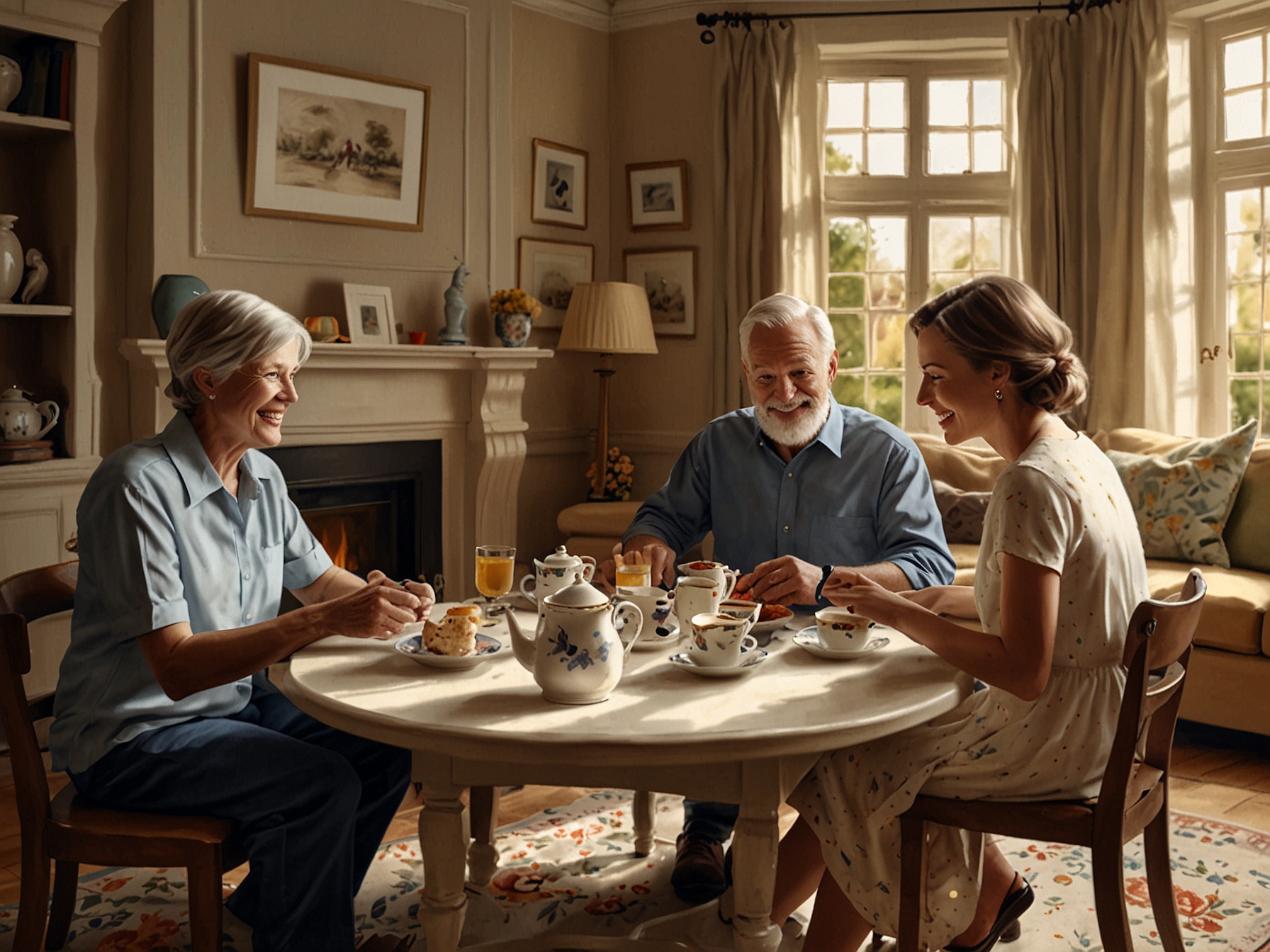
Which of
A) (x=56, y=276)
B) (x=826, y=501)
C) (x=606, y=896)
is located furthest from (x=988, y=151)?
(x=606, y=896)

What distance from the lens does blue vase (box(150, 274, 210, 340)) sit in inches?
141

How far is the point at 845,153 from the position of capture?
5277 mm

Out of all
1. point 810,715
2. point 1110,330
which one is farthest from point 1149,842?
point 1110,330

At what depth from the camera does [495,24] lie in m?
4.74

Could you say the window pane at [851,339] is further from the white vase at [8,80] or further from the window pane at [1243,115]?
the white vase at [8,80]

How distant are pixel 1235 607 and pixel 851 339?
7.62 feet

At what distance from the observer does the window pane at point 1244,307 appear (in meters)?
4.62

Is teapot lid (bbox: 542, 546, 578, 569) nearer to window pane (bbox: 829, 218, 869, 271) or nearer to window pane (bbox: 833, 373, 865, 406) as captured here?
window pane (bbox: 833, 373, 865, 406)

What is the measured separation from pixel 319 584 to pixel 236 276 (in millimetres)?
2165

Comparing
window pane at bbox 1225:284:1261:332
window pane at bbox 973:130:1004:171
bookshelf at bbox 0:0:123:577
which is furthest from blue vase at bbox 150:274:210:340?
window pane at bbox 1225:284:1261:332

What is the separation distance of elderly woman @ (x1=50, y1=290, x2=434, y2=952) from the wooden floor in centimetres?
93

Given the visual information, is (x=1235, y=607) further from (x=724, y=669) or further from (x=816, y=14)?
(x=816, y=14)

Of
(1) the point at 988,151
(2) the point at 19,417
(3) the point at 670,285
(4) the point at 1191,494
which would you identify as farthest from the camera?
(3) the point at 670,285

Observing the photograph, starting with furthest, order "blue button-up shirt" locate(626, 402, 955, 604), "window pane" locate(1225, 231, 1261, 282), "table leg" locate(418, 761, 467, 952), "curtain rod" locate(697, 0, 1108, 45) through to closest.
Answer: "curtain rod" locate(697, 0, 1108, 45) < "window pane" locate(1225, 231, 1261, 282) < "blue button-up shirt" locate(626, 402, 955, 604) < "table leg" locate(418, 761, 467, 952)
